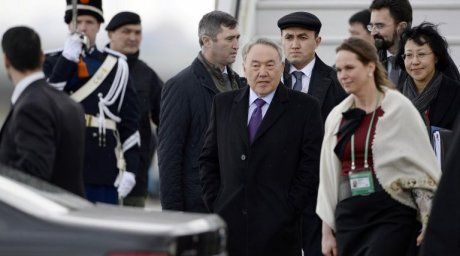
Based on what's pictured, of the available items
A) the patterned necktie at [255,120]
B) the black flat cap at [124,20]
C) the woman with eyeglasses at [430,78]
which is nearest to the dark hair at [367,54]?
the patterned necktie at [255,120]

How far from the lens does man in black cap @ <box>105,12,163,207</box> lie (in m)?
12.8

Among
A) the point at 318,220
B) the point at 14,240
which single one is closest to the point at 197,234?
the point at 14,240

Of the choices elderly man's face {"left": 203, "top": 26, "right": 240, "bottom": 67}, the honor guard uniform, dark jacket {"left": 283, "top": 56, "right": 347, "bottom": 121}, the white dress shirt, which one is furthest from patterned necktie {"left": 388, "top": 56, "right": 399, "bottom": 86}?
the honor guard uniform

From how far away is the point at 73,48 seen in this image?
1055 cm

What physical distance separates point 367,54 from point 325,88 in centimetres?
162

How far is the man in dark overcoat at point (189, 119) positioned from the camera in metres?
10.6

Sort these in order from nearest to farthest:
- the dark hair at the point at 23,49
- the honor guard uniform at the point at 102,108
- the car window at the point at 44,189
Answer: the car window at the point at 44,189 < the dark hair at the point at 23,49 < the honor guard uniform at the point at 102,108

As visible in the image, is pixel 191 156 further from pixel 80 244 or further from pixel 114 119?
pixel 80 244

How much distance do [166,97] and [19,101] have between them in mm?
2367

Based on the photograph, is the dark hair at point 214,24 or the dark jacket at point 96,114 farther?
the dark hair at point 214,24

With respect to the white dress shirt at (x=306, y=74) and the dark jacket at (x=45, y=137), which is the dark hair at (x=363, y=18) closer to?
the white dress shirt at (x=306, y=74)

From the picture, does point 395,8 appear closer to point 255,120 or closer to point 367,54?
point 255,120

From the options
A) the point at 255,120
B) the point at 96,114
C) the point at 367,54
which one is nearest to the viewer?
the point at 367,54

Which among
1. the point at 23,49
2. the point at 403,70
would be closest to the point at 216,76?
the point at 403,70
